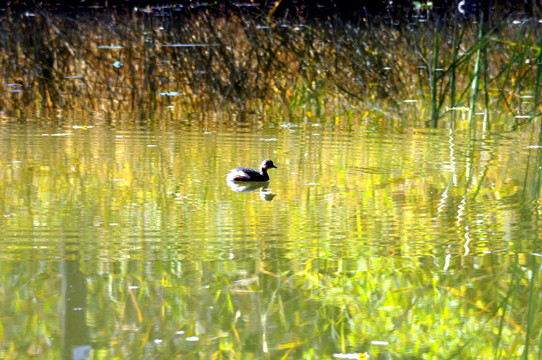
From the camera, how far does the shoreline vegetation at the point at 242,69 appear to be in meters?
11.7

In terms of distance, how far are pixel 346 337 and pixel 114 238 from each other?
6.47ft

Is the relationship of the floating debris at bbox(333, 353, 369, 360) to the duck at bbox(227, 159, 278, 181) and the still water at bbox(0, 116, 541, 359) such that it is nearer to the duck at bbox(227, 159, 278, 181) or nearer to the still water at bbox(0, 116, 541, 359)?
the still water at bbox(0, 116, 541, 359)

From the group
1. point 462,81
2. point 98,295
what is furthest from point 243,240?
point 462,81

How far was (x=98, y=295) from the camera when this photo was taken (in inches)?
193

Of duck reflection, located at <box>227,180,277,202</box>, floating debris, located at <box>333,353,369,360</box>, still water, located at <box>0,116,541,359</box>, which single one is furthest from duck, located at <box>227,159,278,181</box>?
floating debris, located at <box>333,353,369,360</box>

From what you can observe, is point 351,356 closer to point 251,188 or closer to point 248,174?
point 251,188

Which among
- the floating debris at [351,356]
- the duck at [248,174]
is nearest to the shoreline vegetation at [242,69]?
the duck at [248,174]

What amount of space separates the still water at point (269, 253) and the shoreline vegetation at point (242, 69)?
3.99 feet

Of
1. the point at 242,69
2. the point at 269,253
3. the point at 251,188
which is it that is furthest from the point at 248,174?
the point at 242,69

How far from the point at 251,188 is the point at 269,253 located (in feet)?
6.29

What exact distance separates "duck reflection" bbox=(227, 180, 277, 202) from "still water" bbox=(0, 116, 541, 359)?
0.05m

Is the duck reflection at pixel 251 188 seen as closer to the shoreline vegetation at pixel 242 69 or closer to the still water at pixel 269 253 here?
the still water at pixel 269 253

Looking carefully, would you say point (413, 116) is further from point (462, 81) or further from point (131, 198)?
point (131, 198)

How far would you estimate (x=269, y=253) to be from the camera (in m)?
5.65
